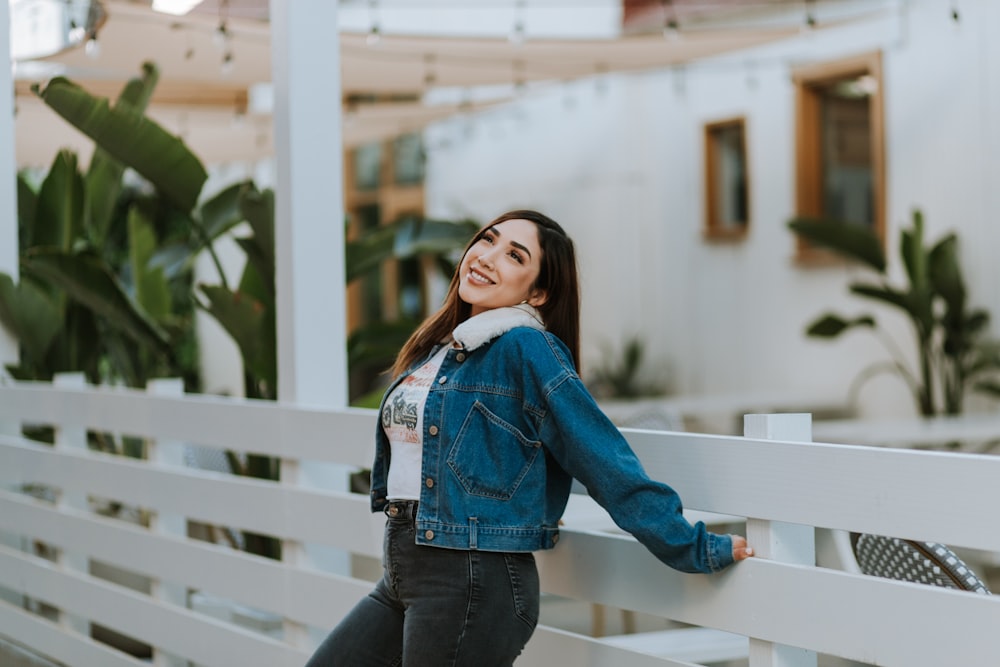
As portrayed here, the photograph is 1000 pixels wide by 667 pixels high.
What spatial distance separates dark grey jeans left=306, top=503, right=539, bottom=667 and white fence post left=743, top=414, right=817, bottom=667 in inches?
16.5

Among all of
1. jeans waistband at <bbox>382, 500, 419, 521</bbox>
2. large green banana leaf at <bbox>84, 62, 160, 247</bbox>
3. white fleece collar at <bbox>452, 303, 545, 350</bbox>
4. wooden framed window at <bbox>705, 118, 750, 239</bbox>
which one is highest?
wooden framed window at <bbox>705, 118, 750, 239</bbox>

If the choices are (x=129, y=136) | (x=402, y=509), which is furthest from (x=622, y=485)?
(x=129, y=136)

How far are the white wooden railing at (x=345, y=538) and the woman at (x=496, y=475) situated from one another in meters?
0.13

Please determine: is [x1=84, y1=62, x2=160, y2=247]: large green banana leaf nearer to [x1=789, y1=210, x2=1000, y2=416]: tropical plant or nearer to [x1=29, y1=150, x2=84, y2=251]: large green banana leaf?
[x1=29, y1=150, x2=84, y2=251]: large green banana leaf

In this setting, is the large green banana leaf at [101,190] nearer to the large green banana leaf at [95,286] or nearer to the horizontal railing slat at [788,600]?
the large green banana leaf at [95,286]

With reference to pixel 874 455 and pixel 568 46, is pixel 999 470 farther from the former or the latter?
pixel 568 46

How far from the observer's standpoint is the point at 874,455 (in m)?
2.13

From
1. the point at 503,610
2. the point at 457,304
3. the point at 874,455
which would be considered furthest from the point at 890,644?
the point at 457,304

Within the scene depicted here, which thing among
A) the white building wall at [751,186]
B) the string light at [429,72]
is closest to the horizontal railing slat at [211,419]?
the string light at [429,72]

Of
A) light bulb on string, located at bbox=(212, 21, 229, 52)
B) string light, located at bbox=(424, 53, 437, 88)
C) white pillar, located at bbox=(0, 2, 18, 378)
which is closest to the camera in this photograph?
white pillar, located at bbox=(0, 2, 18, 378)

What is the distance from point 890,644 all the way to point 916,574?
32 centimetres

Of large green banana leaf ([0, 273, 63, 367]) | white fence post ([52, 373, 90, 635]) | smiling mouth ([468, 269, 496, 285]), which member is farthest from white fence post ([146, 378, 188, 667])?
smiling mouth ([468, 269, 496, 285])

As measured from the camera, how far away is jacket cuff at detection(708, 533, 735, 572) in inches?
92.1

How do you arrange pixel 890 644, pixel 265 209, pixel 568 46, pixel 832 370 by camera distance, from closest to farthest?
pixel 890 644, pixel 265 209, pixel 568 46, pixel 832 370
